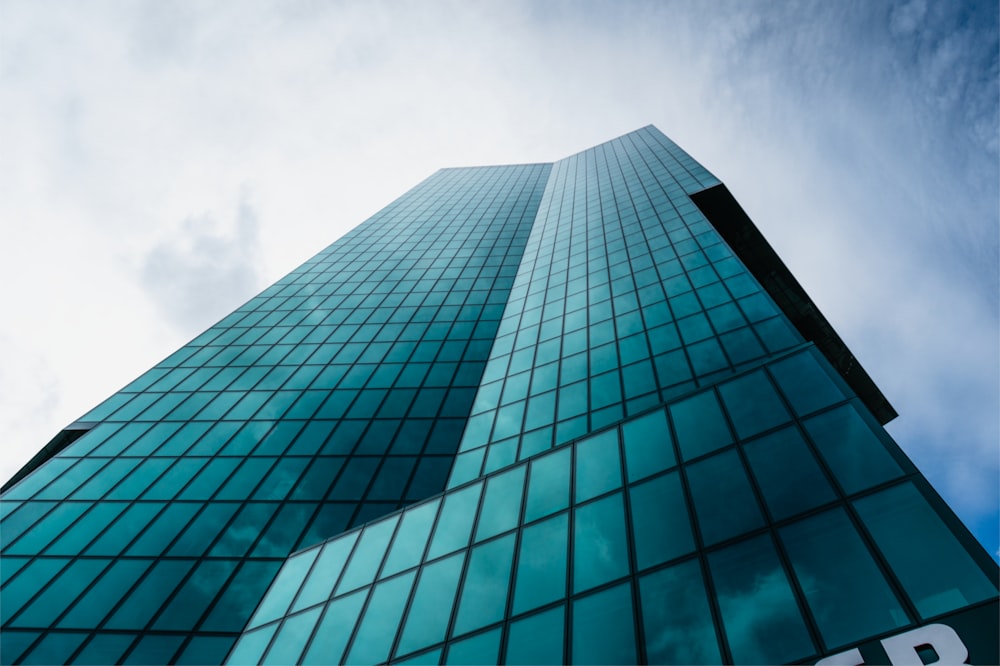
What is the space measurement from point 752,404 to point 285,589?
1460 cm

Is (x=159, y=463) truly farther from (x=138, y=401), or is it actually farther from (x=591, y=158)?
(x=591, y=158)

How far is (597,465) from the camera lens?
1383 cm

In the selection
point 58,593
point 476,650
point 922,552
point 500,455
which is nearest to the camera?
point 922,552

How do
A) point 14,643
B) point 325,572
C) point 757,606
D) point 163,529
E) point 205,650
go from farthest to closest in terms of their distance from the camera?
1. point 163,529
2. point 14,643
3. point 205,650
4. point 325,572
5. point 757,606

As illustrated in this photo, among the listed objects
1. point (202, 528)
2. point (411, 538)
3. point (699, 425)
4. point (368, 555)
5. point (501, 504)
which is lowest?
point (202, 528)

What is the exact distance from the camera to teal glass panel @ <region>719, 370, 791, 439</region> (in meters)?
11.9

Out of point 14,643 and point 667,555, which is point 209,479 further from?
point 667,555

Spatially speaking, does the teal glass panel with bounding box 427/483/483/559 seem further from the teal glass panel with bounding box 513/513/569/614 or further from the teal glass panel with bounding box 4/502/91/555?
the teal glass panel with bounding box 4/502/91/555

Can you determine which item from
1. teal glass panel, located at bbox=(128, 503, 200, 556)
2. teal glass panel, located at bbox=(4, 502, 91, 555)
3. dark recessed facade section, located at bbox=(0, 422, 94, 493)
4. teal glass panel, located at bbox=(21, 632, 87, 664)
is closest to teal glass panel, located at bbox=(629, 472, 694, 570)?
teal glass panel, located at bbox=(21, 632, 87, 664)

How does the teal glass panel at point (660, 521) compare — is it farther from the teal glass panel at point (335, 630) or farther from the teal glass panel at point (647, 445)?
the teal glass panel at point (335, 630)

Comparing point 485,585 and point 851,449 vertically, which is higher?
point 851,449

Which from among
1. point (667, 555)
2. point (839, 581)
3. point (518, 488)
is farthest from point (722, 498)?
point (518, 488)

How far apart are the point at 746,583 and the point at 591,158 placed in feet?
234

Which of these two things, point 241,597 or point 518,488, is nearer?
point 518,488
